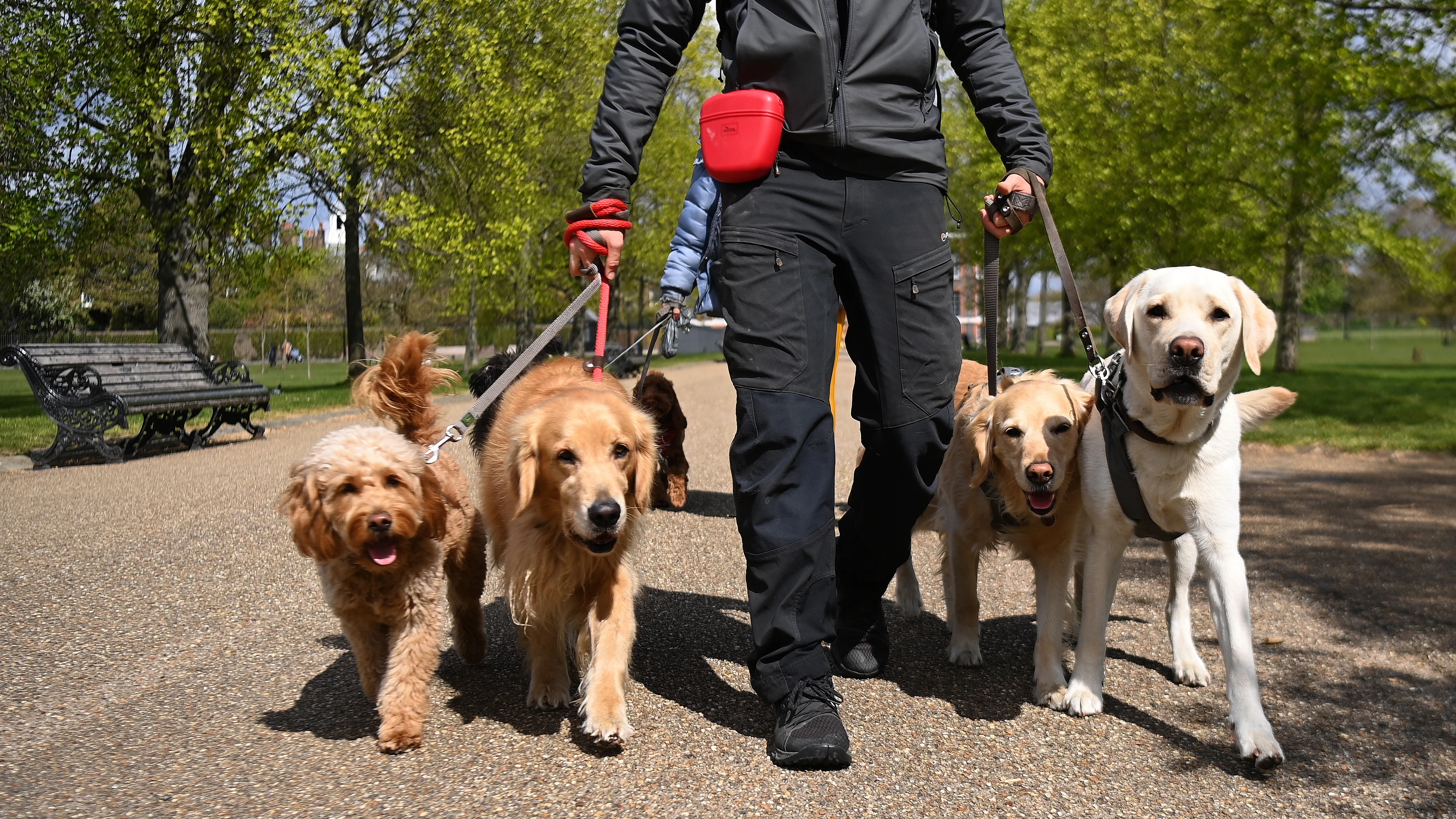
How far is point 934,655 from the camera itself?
437 centimetres

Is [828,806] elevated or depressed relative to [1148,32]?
depressed

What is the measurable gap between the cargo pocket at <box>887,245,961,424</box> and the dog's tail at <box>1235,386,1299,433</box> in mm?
1154

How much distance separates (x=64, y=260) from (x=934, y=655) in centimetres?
2081

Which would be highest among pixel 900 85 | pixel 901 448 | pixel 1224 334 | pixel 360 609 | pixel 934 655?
pixel 900 85

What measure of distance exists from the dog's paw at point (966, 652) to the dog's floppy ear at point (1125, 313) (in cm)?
133

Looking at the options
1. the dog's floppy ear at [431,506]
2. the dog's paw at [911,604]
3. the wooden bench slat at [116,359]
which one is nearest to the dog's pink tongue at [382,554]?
the dog's floppy ear at [431,506]

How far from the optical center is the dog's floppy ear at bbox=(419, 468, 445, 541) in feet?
11.6

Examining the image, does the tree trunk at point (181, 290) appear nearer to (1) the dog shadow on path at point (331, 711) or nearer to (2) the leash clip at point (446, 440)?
(1) the dog shadow on path at point (331, 711)

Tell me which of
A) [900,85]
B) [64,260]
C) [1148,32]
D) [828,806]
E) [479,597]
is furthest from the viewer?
[1148,32]

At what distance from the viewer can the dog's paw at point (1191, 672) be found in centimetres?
400

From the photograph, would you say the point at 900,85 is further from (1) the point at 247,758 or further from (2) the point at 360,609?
(1) the point at 247,758

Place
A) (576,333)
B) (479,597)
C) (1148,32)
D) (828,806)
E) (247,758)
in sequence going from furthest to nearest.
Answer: (576,333)
(1148,32)
(479,597)
(247,758)
(828,806)

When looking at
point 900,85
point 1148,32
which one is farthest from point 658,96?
point 1148,32

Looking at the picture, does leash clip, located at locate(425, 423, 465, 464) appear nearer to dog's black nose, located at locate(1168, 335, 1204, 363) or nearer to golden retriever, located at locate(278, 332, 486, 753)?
golden retriever, located at locate(278, 332, 486, 753)
